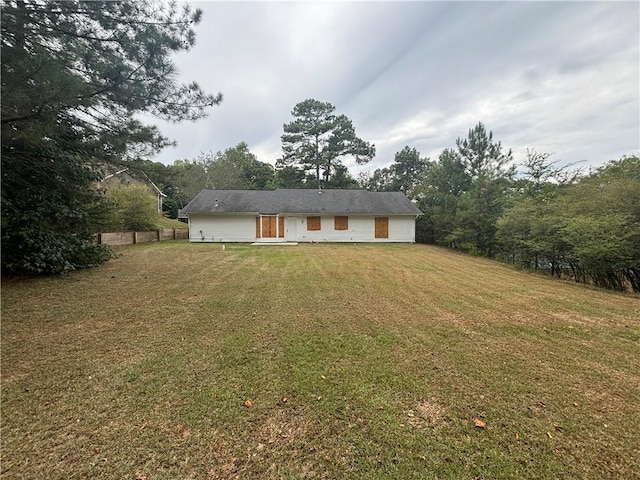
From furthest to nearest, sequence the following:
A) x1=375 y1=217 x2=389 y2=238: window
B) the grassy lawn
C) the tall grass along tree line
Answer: x1=375 y1=217 x2=389 y2=238: window, the tall grass along tree line, the grassy lawn

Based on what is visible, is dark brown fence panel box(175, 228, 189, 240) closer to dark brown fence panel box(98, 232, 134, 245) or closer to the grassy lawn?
dark brown fence panel box(98, 232, 134, 245)

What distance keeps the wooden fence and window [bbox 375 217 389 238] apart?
1432 centimetres

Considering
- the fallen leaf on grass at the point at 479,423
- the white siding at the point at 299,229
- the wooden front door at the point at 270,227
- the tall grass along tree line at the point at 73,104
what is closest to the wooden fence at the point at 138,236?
the white siding at the point at 299,229

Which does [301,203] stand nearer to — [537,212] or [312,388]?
[537,212]

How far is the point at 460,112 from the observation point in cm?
1566

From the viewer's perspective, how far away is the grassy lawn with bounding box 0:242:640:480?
75.4 inches

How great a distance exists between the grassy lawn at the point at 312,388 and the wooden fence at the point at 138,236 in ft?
30.5

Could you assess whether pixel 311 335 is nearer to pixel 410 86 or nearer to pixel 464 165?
pixel 410 86

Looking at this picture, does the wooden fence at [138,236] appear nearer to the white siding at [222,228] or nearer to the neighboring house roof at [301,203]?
the white siding at [222,228]

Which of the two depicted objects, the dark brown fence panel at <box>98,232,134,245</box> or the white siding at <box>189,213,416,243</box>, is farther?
the white siding at <box>189,213,416,243</box>

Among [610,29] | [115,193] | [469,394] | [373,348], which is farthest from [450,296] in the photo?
[115,193]

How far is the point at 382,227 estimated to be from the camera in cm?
1984

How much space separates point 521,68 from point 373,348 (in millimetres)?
11798

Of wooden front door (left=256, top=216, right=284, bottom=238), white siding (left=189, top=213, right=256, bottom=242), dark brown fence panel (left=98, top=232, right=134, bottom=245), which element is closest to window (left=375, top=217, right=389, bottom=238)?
wooden front door (left=256, top=216, right=284, bottom=238)
